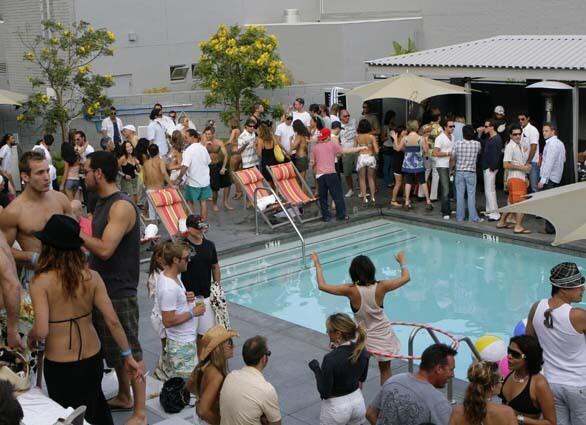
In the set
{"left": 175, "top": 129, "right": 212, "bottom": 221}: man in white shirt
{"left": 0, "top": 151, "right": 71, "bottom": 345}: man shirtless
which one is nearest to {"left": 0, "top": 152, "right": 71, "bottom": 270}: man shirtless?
{"left": 0, "top": 151, "right": 71, "bottom": 345}: man shirtless

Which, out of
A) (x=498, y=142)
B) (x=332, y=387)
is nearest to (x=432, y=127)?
(x=498, y=142)

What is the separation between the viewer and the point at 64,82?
17.8 m

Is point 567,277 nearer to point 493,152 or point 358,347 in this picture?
point 358,347

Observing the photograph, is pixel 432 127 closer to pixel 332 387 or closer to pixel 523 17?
pixel 523 17

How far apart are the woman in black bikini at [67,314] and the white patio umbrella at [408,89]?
416 inches

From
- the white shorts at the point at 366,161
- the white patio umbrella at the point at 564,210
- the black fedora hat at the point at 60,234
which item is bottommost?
the white shorts at the point at 366,161

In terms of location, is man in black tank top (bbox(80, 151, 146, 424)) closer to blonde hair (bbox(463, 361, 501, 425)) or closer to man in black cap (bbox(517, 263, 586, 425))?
blonde hair (bbox(463, 361, 501, 425))

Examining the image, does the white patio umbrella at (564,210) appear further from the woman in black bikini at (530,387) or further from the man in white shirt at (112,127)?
the man in white shirt at (112,127)

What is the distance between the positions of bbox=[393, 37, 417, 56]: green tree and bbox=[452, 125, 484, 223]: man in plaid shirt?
26.4ft

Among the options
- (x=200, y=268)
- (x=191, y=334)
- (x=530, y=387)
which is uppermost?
(x=200, y=268)

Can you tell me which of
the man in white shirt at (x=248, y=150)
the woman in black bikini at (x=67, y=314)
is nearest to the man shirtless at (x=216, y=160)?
the man in white shirt at (x=248, y=150)

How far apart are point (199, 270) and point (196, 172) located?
19.5 ft

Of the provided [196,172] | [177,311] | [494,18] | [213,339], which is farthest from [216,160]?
[213,339]

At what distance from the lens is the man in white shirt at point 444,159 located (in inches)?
571
